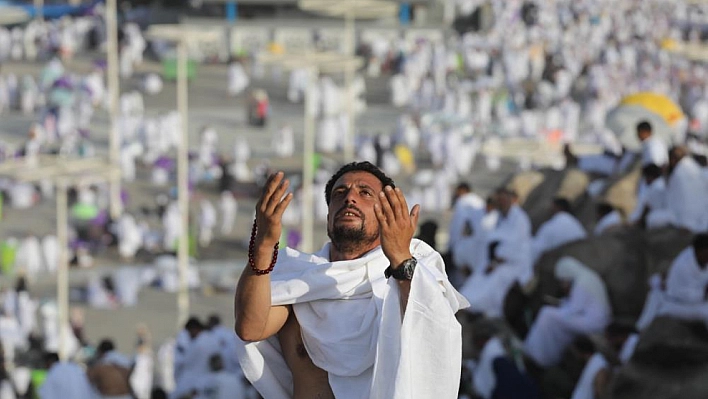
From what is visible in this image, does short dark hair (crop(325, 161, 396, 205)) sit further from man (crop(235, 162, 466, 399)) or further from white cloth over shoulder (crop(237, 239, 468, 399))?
white cloth over shoulder (crop(237, 239, 468, 399))

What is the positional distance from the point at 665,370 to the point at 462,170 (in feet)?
64.4

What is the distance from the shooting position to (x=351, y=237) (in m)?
3.37

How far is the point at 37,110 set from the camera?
102ft

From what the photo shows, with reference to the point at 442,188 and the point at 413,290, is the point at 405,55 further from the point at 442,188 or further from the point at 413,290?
the point at 413,290

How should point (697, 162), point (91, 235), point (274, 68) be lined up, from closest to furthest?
point (697, 162) < point (91, 235) < point (274, 68)

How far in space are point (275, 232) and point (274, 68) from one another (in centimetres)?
3281

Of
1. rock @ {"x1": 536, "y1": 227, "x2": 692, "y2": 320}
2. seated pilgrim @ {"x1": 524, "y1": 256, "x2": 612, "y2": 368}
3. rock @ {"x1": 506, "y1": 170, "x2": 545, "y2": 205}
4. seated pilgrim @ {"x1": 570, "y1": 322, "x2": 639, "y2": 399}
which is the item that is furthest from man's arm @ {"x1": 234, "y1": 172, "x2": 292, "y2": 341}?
rock @ {"x1": 506, "y1": 170, "x2": 545, "y2": 205}

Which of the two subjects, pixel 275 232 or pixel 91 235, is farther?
pixel 91 235

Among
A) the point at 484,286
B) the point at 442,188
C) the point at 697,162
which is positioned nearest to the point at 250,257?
the point at 484,286

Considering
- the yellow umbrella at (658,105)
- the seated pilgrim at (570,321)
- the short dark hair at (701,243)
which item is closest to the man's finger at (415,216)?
the short dark hair at (701,243)

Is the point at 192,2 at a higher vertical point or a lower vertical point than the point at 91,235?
higher

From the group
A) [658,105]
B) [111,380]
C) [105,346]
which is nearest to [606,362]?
[111,380]

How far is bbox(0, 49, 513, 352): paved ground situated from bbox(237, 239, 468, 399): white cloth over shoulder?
44.0 feet

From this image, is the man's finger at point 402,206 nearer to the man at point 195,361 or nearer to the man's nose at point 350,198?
the man's nose at point 350,198
